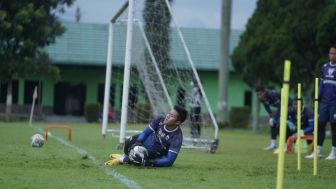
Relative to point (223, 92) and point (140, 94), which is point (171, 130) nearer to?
point (140, 94)

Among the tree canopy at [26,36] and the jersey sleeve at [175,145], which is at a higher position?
the tree canopy at [26,36]

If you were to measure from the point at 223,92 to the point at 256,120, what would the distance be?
2258 mm

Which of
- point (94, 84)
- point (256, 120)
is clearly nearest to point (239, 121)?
point (256, 120)

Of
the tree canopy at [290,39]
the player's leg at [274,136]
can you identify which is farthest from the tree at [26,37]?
the player's leg at [274,136]

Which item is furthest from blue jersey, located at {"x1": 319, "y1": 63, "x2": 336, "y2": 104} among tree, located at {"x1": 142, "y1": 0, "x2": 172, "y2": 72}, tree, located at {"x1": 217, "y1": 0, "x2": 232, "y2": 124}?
tree, located at {"x1": 217, "y1": 0, "x2": 232, "y2": 124}

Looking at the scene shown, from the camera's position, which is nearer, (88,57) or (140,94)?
(140,94)

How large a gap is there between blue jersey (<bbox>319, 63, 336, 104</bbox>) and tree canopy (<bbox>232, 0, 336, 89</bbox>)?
12907 mm

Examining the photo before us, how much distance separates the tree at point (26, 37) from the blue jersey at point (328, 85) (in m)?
25.5

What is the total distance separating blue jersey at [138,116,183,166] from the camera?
37.1ft

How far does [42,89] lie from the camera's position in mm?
46312

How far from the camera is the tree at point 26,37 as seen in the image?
37.5 m

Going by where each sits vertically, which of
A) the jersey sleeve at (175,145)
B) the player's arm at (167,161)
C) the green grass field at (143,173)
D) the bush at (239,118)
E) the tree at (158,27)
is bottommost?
the bush at (239,118)

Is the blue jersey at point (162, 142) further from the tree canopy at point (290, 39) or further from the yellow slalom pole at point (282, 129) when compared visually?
the tree canopy at point (290, 39)

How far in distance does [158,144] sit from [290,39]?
19445 millimetres
